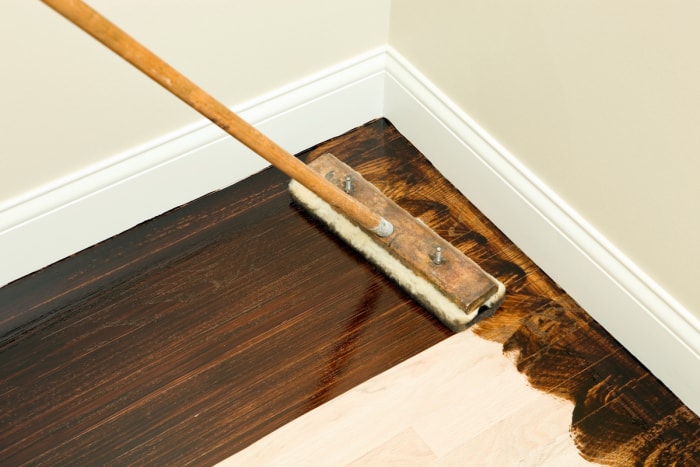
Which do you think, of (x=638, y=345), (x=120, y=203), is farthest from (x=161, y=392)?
(x=638, y=345)

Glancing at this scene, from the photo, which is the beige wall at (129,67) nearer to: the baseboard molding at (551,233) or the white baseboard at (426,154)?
the white baseboard at (426,154)

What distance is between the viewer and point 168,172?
1.54m

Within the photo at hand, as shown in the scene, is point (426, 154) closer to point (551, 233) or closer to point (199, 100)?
point (551, 233)

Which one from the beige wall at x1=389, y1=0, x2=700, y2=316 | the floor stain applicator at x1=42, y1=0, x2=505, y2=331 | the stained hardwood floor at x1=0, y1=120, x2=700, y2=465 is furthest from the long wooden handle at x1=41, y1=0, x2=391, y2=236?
the beige wall at x1=389, y1=0, x2=700, y2=316

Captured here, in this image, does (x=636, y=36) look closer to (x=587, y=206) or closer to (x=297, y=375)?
(x=587, y=206)

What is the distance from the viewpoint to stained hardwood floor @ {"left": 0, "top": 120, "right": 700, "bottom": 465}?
1.32 m

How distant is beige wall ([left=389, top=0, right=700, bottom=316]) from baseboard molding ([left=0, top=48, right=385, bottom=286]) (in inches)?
8.9

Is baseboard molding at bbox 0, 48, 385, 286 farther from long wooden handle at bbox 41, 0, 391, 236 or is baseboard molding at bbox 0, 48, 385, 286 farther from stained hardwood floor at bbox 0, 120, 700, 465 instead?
long wooden handle at bbox 41, 0, 391, 236

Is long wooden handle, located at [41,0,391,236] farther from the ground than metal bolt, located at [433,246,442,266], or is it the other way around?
long wooden handle, located at [41,0,391,236]

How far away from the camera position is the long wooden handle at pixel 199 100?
93 centimetres

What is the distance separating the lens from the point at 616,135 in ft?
4.10

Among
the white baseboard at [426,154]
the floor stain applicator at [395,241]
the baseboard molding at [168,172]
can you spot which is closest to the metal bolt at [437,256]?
the floor stain applicator at [395,241]

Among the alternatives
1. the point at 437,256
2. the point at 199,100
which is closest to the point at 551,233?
the point at 437,256

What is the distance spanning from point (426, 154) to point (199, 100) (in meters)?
0.70
